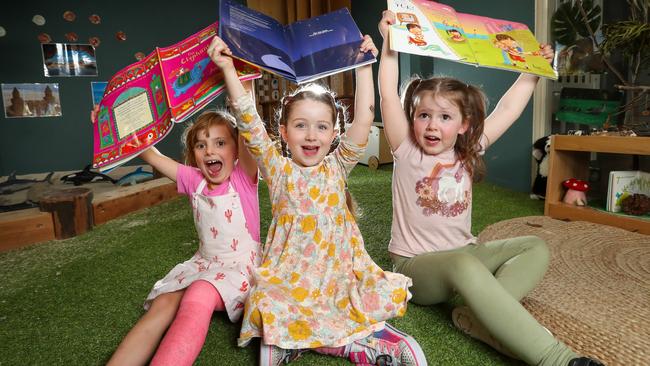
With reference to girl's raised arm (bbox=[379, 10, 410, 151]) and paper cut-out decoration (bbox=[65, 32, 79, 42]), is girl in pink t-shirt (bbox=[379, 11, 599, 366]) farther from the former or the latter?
paper cut-out decoration (bbox=[65, 32, 79, 42])

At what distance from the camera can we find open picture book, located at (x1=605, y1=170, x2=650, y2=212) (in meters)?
2.10

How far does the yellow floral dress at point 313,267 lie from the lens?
104cm

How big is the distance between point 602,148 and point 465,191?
1115 mm

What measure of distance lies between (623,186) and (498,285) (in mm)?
1490

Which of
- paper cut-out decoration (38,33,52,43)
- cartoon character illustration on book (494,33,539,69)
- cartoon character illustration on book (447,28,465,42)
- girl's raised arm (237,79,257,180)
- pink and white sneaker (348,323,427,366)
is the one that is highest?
paper cut-out decoration (38,33,52,43)

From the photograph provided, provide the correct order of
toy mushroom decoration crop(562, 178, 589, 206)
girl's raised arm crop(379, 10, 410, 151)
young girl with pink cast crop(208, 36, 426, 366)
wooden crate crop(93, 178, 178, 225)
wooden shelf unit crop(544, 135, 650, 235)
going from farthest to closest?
wooden crate crop(93, 178, 178, 225), toy mushroom decoration crop(562, 178, 589, 206), wooden shelf unit crop(544, 135, 650, 235), girl's raised arm crop(379, 10, 410, 151), young girl with pink cast crop(208, 36, 426, 366)

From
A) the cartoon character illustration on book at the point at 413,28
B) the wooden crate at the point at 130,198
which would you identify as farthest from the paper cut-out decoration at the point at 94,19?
the cartoon character illustration on book at the point at 413,28

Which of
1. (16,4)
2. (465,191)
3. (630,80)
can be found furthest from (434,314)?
(16,4)

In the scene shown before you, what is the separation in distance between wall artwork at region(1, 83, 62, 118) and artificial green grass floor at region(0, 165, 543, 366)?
6.08 feet

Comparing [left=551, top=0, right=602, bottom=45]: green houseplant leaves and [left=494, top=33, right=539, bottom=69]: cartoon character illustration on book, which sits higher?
[left=551, top=0, right=602, bottom=45]: green houseplant leaves

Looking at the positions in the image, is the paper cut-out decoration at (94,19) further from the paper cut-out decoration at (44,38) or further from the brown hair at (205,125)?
the brown hair at (205,125)

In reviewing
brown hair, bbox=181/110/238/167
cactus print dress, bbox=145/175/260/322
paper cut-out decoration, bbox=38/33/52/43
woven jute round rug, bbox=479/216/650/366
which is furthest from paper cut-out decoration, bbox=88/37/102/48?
woven jute round rug, bbox=479/216/650/366

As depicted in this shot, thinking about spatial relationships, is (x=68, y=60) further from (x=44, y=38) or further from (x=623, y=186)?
(x=623, y=186)

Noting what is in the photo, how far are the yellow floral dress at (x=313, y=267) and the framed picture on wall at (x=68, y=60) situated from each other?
337cm
